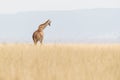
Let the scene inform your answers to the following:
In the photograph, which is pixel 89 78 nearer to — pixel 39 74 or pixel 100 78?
pixel 100 78

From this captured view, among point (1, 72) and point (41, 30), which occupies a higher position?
point (1, 72)

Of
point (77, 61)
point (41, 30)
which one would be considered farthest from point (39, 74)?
point (41, 30)

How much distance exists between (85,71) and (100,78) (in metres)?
0.44

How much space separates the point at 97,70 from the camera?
5602 millimetres

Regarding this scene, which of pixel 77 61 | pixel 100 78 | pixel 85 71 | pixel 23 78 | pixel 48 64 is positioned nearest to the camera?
pixel 23 78

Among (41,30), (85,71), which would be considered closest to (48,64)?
(85,71)

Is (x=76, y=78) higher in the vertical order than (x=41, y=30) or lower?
higher

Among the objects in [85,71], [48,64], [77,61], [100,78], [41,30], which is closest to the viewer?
[100,78]

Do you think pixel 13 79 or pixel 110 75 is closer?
pixel 13 79

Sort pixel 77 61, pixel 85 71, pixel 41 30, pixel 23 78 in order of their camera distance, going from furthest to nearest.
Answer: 1. pixel 41 30
2. pixel 77 61
3. pixel 85 71
4. pixel 23 78

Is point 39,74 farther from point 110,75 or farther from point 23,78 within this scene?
point 110,75

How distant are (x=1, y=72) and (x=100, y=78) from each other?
4.14ft

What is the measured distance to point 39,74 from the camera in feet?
17.0

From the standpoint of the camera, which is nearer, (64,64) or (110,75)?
(110,75)
